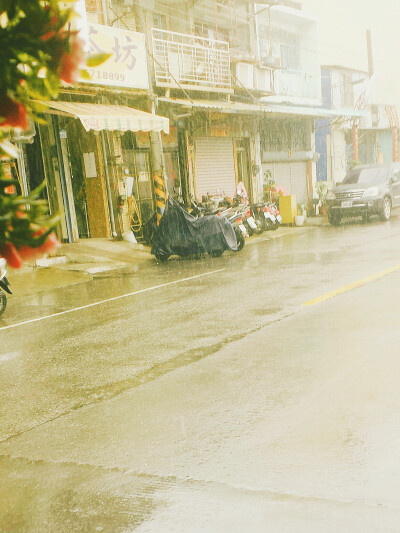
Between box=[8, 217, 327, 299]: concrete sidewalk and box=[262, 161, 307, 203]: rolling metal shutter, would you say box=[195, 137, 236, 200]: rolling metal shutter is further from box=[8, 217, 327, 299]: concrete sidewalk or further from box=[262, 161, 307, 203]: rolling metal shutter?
box=[8, 217, 327, 299]: concrete sidewalk

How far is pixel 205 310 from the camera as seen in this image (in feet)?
25.2

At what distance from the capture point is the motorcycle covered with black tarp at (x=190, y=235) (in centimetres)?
1327

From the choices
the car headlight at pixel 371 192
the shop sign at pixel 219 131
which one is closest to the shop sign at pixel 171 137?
the shop sign at pixel 219 131

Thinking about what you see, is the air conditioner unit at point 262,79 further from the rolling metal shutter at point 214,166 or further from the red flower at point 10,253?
the red flower at point 10,253

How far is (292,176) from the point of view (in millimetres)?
26031

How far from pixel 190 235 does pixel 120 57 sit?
5.51 metres

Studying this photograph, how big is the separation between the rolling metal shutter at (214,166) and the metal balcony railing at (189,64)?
237cm

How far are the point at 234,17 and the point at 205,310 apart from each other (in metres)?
17.3

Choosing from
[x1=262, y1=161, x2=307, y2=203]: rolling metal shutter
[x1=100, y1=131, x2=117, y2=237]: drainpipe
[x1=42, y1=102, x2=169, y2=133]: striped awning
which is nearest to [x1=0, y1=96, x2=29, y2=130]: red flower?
[x1=42, y1=102, x2=169, y2=133]: striped awning

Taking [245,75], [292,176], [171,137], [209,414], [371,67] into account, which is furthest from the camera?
[371,67]

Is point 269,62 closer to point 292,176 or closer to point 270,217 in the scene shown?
point 292,176

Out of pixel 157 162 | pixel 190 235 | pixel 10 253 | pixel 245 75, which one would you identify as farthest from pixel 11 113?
pixel 245 75

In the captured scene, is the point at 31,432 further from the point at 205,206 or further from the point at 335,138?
the point at 335,138

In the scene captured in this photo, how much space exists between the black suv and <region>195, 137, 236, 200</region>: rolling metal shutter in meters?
3.86
